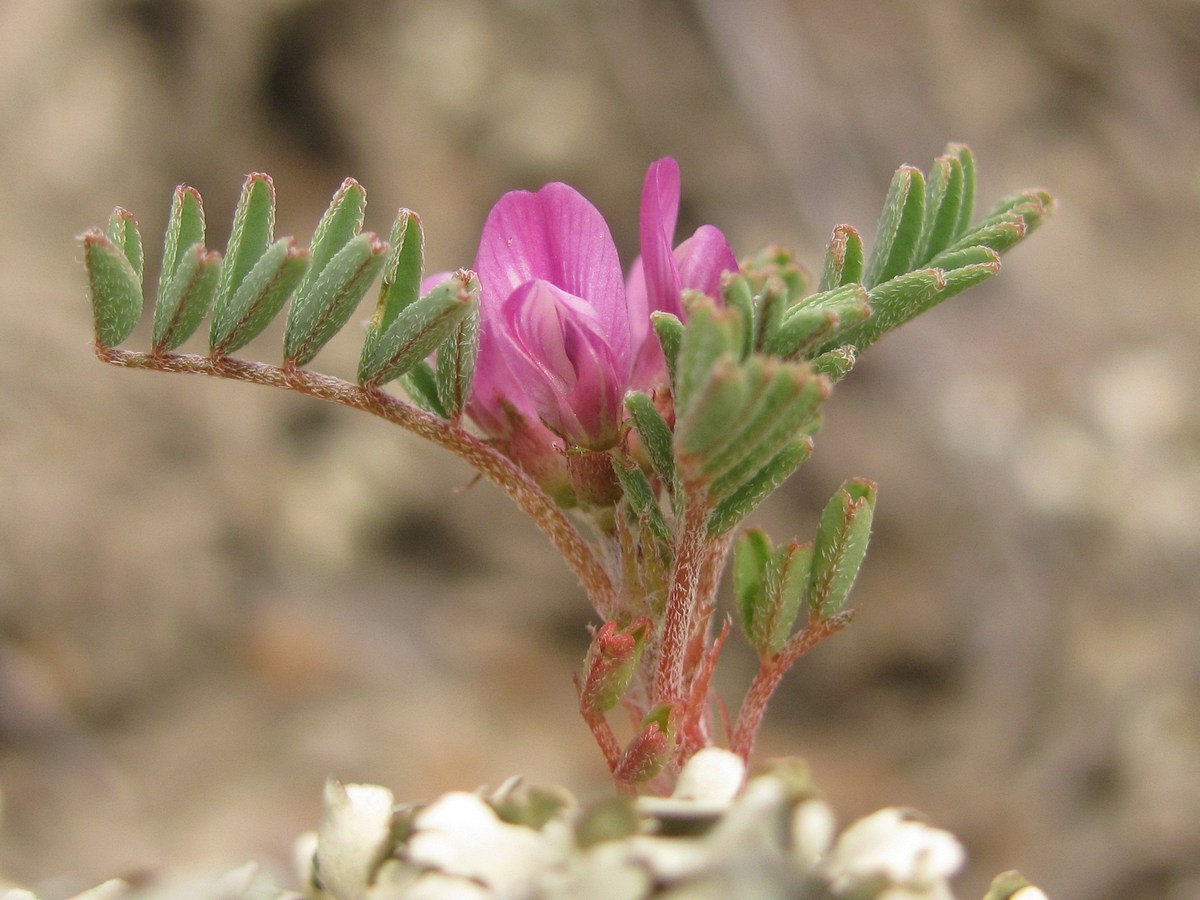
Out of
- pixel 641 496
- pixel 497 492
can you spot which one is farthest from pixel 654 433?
pixel 497 492

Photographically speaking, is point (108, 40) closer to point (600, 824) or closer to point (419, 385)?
point (419, 385)

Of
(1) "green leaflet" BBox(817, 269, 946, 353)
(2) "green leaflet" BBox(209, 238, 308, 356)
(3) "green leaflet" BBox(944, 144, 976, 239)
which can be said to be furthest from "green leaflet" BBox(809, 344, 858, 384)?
(2) "green leaflet" BBox(209, 238, 308, 356)

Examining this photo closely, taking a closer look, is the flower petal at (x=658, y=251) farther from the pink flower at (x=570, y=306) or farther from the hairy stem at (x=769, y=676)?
the hairy stem at (x=769, y=676)

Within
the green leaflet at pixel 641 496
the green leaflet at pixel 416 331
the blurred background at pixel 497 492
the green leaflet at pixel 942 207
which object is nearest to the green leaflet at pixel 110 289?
the green leaflet at pixel 416 331

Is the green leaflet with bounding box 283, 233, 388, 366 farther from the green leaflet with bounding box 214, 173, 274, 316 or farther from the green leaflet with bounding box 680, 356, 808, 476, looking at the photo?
the green leaflet with bounding box 680, 356, 808, 476

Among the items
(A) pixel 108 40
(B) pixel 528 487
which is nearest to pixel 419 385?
(B) pixel 528 487

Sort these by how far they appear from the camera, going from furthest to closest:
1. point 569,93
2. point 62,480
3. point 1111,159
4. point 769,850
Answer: point 1111,159 < point 569,93 < point 62,480 < point 769,850
